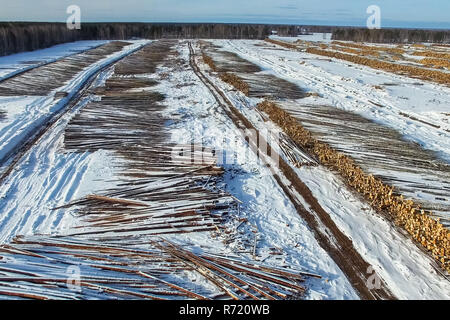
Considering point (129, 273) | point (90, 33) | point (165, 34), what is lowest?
point (129, 273)

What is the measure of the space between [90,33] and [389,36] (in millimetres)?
52084

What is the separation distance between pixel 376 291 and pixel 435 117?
11.6m

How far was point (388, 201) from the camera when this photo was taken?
278 inches

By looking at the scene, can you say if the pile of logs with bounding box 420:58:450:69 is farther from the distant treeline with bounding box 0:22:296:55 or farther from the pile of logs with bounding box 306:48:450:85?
the distant treeline with bounding box 0:22:296:55

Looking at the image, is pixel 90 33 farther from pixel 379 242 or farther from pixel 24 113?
pixel 379 242

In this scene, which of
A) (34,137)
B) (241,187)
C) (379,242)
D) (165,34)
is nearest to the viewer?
(379,242)

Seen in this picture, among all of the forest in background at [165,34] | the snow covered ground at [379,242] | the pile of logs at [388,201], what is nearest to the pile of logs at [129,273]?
the snow covered ground at [379,242]

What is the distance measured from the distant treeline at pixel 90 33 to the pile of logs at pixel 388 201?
3066 centimetres

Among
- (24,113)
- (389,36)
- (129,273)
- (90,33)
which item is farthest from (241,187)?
(389,36)

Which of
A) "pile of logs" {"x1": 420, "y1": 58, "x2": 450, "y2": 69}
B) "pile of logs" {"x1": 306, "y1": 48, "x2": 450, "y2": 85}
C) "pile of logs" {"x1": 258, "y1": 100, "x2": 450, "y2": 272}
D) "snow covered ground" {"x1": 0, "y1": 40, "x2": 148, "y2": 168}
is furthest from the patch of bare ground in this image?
"pile of logs" {"x1": 420, "y1": 58, "x2": 450, "y2": 69}

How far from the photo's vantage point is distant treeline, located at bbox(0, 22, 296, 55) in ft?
98.4

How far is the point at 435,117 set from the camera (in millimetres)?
13680

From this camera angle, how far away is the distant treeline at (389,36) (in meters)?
55.6
